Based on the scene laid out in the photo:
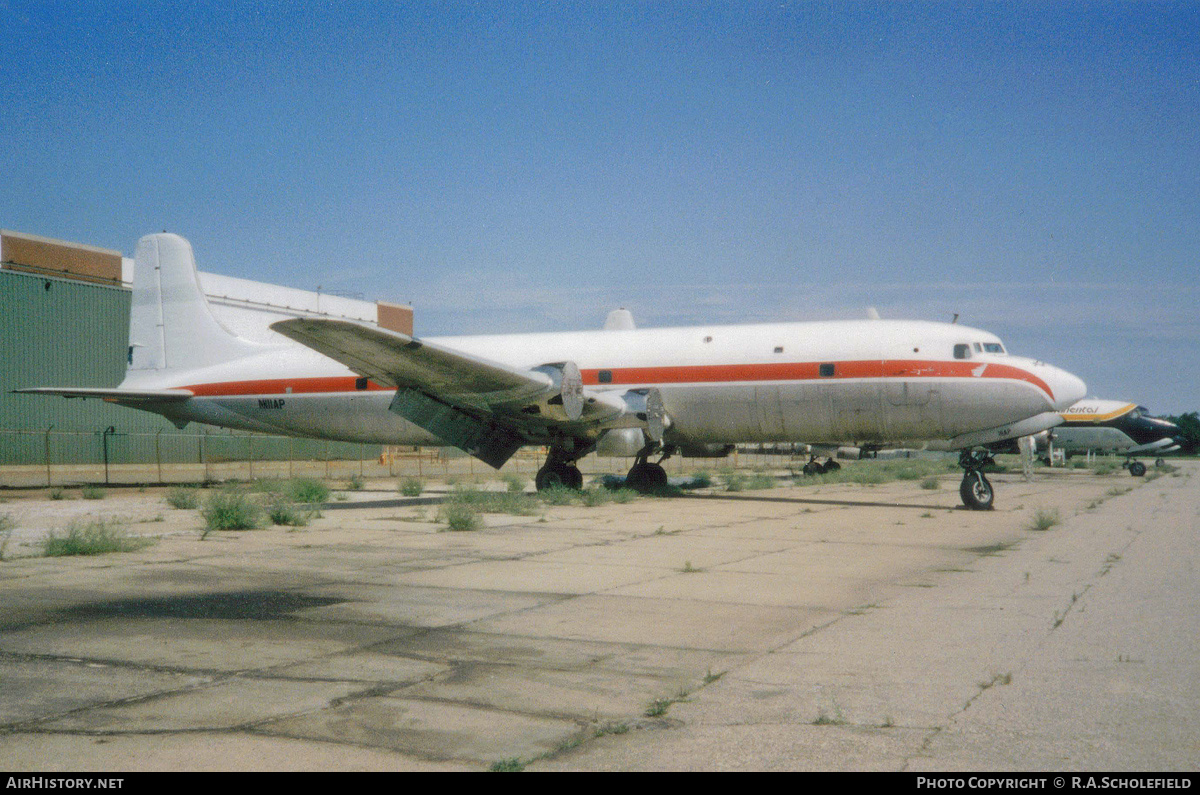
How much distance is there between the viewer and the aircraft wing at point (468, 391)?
54.8 ft

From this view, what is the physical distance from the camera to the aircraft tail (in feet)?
78.2

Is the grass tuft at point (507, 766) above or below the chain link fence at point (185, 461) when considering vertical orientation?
below

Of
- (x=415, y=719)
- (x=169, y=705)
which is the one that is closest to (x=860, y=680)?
(x=415, y=719)

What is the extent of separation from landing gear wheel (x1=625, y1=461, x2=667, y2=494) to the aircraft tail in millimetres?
9904

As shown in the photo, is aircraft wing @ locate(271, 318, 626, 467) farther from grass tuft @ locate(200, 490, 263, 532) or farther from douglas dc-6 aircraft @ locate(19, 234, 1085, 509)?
grass tuft @ locate(200, 490, 263, 532)

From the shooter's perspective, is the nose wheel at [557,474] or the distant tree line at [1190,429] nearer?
the nose wheel at [557,474]

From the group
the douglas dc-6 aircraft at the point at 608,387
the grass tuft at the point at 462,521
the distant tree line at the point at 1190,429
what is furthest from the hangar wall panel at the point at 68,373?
the distant tree line at the point at 1190,429

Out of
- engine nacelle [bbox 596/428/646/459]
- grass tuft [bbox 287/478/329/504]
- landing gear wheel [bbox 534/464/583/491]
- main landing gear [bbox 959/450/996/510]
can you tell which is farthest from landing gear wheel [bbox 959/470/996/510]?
grass tuft [bbox 287/478/329/504]

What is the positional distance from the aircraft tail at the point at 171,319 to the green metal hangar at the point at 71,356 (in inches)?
483

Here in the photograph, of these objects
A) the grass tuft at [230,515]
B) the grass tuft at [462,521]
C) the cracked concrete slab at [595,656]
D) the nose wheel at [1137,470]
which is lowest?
the nose wheel at [1137,470]

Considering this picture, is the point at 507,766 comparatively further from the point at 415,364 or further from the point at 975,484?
the point at 975,484

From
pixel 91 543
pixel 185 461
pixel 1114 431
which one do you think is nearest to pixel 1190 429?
pixel 1114 431

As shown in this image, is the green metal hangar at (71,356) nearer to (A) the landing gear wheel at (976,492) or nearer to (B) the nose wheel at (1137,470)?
(A) the landing gear wheel at (976,492)

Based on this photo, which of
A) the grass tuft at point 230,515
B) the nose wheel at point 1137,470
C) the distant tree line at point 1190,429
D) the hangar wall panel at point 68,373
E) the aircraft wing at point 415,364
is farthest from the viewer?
the distant tree line at point 1190,429
